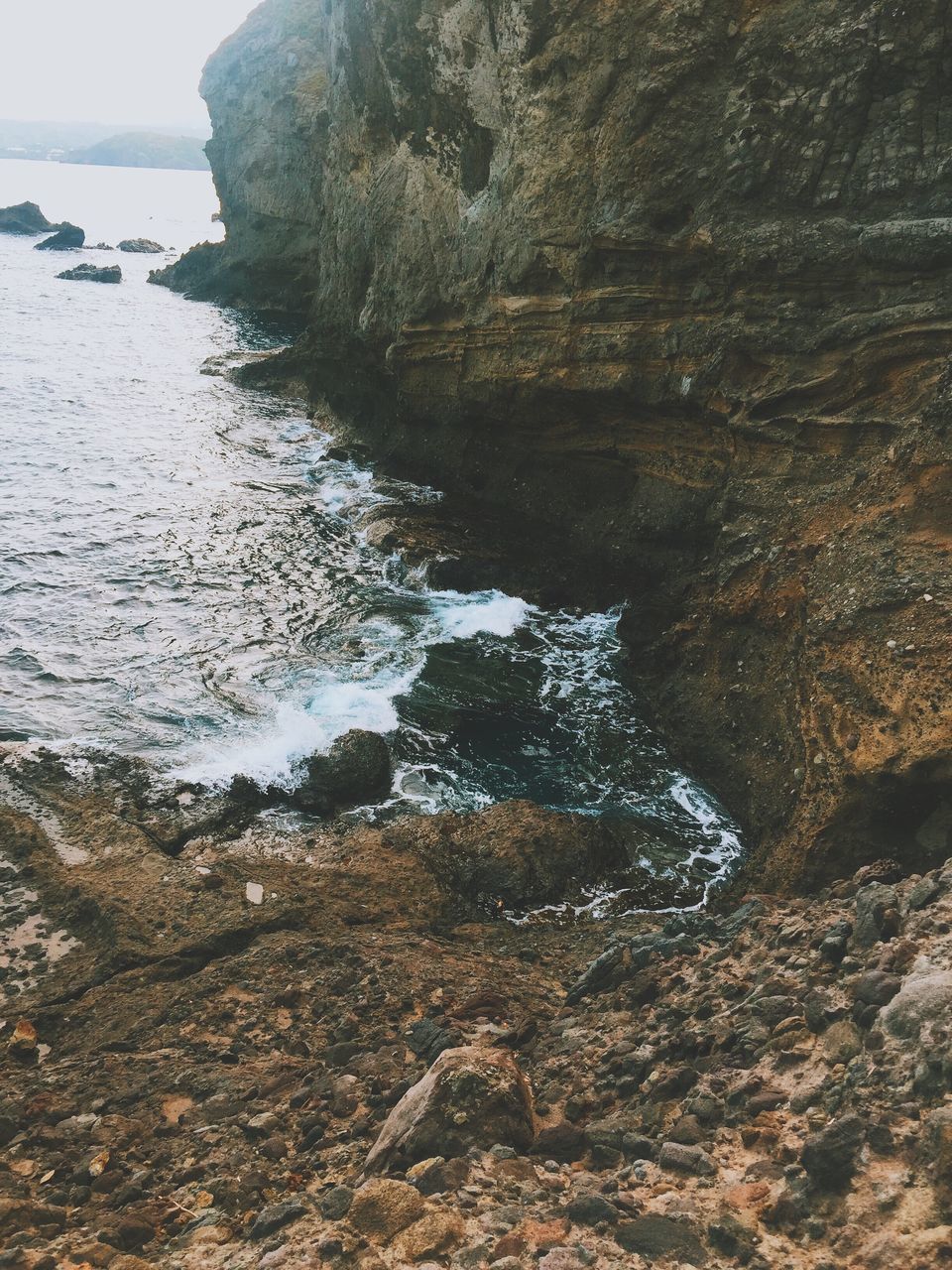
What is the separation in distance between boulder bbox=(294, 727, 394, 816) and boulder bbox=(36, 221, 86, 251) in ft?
240

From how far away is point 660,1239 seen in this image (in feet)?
13.8

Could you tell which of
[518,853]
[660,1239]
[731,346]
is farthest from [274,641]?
[660,1239]

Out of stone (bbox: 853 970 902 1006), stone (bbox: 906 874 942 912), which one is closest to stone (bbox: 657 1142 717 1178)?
stone (bbox: 853 970 902 1006)

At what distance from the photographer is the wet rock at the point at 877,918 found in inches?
230

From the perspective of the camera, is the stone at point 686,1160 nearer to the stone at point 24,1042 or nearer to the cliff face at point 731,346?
the cliff face at point 731,346

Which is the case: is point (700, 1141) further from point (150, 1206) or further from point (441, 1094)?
point (150, 1206)

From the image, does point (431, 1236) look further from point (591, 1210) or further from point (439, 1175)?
point (591, 1210)

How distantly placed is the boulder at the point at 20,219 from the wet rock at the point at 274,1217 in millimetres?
90113

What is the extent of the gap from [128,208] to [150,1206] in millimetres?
135589

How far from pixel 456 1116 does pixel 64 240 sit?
81634 mm

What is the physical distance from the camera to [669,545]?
15.5 meters

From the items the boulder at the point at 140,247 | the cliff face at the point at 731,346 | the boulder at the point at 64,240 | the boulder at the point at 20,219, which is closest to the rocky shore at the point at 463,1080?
the cliff face at the point at 731,346

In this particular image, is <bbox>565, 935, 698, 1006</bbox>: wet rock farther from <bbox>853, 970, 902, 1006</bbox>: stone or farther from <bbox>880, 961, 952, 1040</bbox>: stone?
<bbox>880, 961, 952, 1040</bbox>: stone

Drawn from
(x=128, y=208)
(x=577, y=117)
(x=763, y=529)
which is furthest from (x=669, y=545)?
(x=128, y=208)
